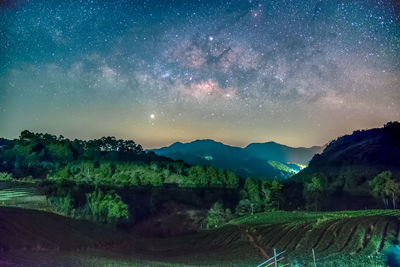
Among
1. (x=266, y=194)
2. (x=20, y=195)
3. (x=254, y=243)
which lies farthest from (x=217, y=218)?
(x=20, y=195)

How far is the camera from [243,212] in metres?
83.4

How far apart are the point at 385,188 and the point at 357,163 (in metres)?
43.3

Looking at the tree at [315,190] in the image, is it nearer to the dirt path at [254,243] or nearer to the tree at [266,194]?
the tree at [266,194]

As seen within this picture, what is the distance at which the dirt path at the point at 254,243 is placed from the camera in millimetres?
35631

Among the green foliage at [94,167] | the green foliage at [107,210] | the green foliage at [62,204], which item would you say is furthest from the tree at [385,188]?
the green foliage at [62,204]

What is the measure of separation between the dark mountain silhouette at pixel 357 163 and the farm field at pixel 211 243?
54249 mm

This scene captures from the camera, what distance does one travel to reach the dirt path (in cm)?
3563

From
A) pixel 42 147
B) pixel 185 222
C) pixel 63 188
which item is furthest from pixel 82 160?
pixel 185 222

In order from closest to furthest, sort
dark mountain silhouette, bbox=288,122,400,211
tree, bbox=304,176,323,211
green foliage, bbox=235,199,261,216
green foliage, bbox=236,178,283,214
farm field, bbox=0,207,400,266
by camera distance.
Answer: farm field, bbox=0,207,400,266
green foliage, bbox=235,199,261,216
green foliage, bbox=236,178,283,214
tree, bbox=304,176,323,211
dark mountain silhouette, bbox=288,122,400,211

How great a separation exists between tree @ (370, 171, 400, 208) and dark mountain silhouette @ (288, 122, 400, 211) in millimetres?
6519

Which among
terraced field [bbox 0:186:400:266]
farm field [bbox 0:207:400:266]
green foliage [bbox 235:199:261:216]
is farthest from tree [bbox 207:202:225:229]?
farm field [bbox 0:207:400:266]

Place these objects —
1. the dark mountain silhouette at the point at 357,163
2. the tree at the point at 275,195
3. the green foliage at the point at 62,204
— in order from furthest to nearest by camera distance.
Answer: the dark mountain silhouette at the point at 357,163
the tree at the point at 275,195
the green foliage at the point at 62,204

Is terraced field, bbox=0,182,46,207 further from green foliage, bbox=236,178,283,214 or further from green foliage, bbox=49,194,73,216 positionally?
green foliage, bbox=236,178,283,214

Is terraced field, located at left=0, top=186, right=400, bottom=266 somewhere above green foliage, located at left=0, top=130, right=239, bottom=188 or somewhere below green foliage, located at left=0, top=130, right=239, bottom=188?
below
